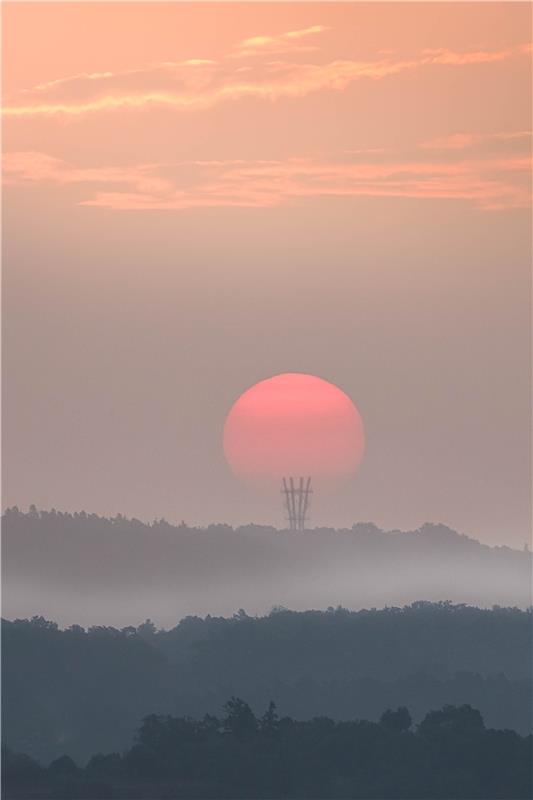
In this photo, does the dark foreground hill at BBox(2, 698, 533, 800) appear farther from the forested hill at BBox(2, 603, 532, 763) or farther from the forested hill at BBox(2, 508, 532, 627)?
the forested hill at BBox(2, 508, 532, 627)

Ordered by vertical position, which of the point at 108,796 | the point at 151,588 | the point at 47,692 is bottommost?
the point at 108,796

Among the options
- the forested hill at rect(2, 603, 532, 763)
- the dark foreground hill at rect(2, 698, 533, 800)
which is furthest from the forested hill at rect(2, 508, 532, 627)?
the dark foreground hill at rect(2, 698, 533, 800)

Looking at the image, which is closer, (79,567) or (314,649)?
(314,649)

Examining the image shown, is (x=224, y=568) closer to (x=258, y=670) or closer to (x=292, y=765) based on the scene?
(x=258, y=670)

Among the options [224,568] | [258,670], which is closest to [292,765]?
[258,670]

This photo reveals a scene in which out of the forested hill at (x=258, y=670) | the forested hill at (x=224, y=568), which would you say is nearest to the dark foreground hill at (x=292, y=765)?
the forested hill at (x=258, y=670)

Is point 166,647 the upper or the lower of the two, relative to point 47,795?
upper

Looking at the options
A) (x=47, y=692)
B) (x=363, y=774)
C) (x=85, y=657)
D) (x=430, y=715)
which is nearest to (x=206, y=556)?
(x=85, y=657)

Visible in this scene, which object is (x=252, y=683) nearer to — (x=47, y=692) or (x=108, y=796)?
(x=47, y=692)
